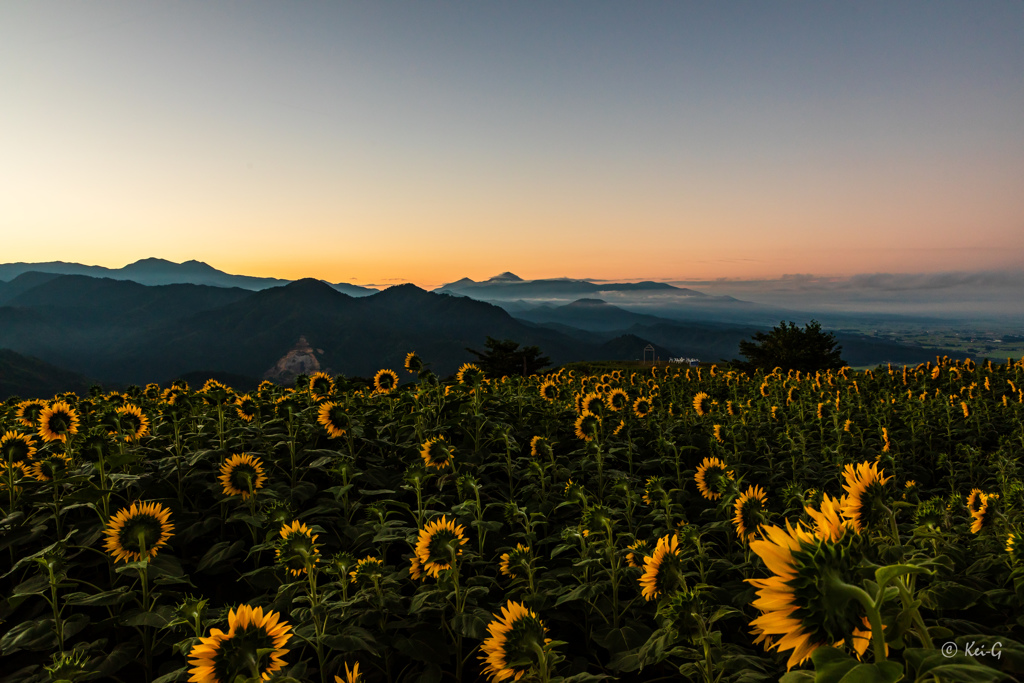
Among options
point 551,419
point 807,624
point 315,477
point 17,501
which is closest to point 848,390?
point 551,419

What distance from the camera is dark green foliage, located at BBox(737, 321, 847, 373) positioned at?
35.6m

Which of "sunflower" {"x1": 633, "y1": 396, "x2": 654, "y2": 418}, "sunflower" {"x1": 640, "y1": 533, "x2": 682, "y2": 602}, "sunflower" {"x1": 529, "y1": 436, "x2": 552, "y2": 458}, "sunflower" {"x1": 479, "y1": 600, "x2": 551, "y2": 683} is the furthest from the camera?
"sunflower" {"x1": 633, "y1": 396, "x2": 654, "y2": 418}

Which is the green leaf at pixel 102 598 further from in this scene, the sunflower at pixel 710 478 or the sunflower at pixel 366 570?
the sunflower at pixel 710 478

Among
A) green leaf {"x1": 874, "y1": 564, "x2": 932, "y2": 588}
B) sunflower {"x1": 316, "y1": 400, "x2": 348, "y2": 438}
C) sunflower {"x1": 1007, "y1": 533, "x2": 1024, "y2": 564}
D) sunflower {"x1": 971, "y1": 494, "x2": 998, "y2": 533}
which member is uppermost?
green leaf {"x1": 874, "y1": 564, "x2": 932, "y2": 588}

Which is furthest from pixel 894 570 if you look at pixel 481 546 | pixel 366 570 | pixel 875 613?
pixel 481 546

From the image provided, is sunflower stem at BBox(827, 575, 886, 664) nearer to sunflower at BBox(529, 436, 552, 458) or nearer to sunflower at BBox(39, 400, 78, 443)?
sunflower at BBox(529, 436, 552, 458)

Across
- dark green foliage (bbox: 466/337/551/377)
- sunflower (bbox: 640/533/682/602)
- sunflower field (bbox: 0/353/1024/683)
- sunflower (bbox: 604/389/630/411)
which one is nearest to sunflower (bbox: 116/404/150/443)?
sunflower field (bbox: 0/353/1024/683)

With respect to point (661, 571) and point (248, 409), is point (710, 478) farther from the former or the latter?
point (248, 409)

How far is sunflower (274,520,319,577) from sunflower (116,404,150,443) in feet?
11.6

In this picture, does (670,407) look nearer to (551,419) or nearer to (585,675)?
(551,419)

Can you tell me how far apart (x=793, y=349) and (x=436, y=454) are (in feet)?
127

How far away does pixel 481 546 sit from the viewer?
149 inches

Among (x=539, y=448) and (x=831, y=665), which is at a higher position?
(x=831, y=665)

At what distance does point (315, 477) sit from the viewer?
533 cm
